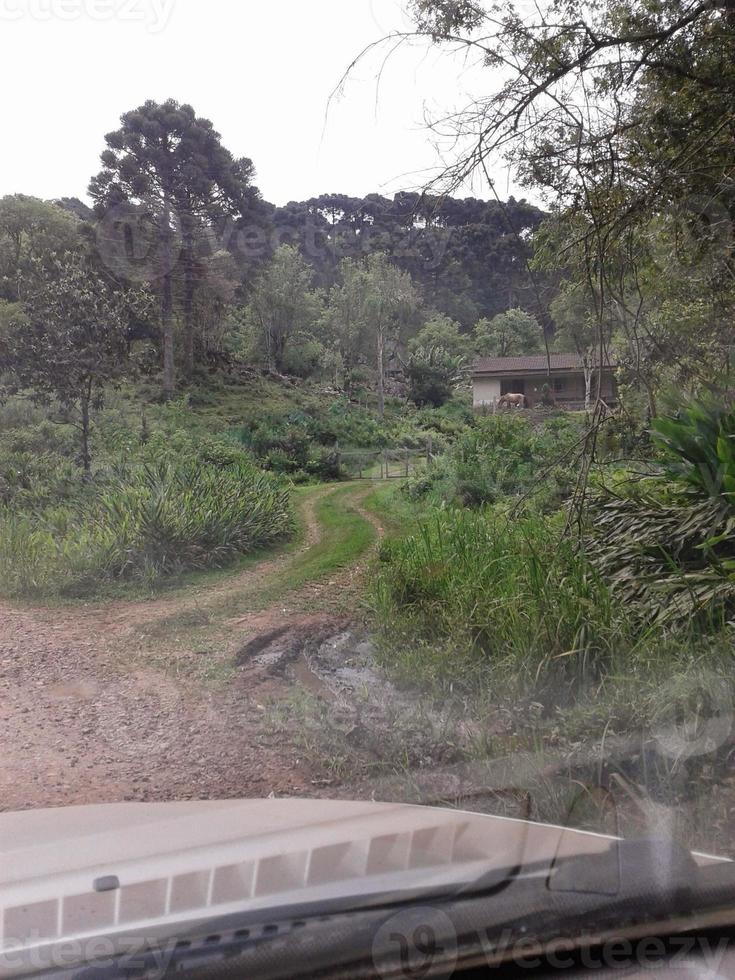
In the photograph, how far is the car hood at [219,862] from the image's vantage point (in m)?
2.11

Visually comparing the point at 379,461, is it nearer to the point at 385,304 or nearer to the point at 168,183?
the point at 168,183

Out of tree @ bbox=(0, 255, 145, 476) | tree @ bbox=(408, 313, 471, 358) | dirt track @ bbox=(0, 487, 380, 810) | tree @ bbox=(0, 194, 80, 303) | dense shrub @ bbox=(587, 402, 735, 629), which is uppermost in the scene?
tree @ bbox=(0, 194, 80, 303)

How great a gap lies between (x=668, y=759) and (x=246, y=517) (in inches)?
280

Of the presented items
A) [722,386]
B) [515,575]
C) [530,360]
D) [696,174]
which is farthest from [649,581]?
[530,360]

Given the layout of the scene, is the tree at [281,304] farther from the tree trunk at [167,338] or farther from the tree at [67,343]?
the tree at [67,343]

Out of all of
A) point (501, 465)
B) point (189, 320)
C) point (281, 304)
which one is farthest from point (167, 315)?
point (501, 465)

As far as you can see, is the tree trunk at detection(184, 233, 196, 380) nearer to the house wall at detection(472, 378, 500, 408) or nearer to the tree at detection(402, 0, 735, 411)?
the house wall at detection(472, 378, 500, 408)

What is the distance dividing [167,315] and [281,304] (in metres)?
7.61

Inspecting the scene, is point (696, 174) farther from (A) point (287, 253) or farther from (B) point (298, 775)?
(A) point (287, 253)

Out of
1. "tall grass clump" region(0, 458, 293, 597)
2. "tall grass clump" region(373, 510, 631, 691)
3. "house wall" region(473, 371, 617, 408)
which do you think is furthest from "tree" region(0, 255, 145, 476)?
"house wall" region(473, 371, 617, 408)

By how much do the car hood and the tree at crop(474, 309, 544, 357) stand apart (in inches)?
775

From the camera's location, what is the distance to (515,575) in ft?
20.9

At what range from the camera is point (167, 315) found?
19.3m

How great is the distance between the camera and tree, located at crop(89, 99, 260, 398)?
18156mm
